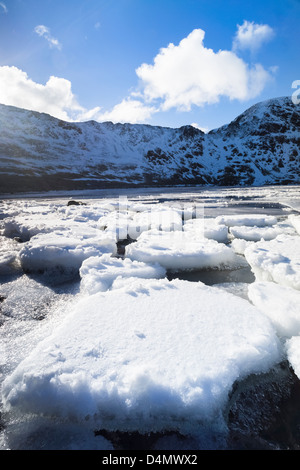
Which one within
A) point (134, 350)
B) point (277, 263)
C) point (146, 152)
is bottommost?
point (134, 350)

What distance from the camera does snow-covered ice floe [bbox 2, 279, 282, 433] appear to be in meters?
1.55

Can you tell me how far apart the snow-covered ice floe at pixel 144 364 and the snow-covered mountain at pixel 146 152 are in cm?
5402

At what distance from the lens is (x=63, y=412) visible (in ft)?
5.15

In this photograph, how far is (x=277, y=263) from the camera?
385 cm

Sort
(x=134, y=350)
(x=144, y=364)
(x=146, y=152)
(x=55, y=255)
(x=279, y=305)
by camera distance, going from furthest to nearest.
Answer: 1. (x=146, y=152)
2. (x=55, y=255)
3. (x=279, y=305)
4. (x=134, y=350)
5. (x=144, y=364)

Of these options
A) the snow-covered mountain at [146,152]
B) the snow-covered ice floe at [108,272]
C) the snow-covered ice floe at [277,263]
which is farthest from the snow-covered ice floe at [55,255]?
the snow-covered mountain at [146,152]

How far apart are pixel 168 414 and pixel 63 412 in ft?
2.40

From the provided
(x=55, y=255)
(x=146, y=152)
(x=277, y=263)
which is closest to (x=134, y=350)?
(x=277, y=263)

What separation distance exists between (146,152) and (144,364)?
119 meters

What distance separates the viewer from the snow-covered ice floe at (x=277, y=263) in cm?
344

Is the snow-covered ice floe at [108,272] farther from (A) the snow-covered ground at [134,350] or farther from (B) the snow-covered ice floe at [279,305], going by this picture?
(B) the snow-covered ice floe at [279,305]

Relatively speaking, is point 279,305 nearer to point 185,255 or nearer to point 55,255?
point 185,255

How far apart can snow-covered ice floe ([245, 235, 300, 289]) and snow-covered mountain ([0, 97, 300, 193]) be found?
53.7 meters
